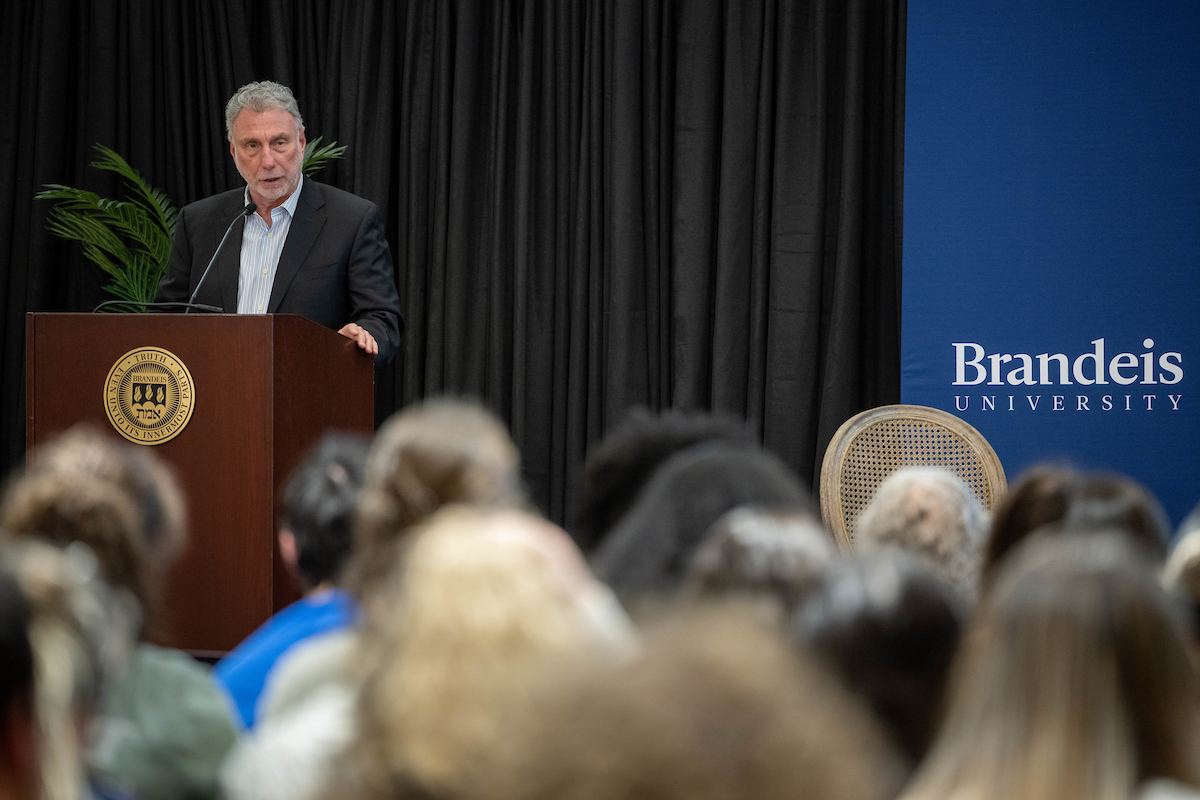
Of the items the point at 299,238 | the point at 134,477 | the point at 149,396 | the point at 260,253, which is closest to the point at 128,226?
the point at 260,253

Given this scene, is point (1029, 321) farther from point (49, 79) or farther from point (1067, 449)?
point (49, 79)

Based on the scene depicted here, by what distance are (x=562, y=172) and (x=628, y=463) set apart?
119 inches

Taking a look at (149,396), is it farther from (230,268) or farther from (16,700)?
(16,700)

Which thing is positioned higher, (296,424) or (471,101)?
(471,101)

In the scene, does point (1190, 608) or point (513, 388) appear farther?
point (513, 388)

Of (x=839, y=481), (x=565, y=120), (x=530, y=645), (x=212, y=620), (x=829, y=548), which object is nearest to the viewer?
(x=530, y=645)

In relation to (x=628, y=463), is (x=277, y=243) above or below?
above

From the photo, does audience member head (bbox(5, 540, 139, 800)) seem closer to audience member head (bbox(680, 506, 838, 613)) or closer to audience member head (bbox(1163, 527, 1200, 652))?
audience member head (bbox(680, 506, 838, 613))

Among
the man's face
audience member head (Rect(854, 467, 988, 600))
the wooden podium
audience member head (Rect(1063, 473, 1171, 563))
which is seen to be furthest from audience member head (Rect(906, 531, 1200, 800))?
the man's face

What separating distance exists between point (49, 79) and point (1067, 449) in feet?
14.0

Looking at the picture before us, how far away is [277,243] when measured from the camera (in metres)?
3.84

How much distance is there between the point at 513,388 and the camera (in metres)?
4.75

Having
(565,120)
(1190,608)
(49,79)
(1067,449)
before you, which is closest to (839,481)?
(1067,449)

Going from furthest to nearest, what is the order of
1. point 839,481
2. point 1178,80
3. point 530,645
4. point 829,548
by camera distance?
1. point 1178,80
2. point 839,481
3. point 829,548
4. point 530,645
